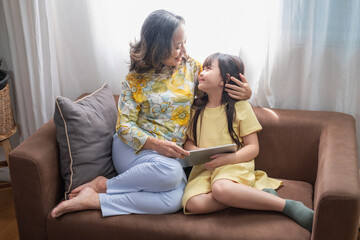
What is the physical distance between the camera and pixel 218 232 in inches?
65.2

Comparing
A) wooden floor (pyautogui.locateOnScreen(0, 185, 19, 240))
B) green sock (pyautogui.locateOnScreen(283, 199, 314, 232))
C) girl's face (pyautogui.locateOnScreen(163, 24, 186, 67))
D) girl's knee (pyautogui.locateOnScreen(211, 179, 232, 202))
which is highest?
girl's face (pyautogui.locateOnScreen(163, 24, 186, 67))

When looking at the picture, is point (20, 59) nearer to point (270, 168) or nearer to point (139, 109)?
point (139, 109)

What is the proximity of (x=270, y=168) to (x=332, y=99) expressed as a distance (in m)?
0.51

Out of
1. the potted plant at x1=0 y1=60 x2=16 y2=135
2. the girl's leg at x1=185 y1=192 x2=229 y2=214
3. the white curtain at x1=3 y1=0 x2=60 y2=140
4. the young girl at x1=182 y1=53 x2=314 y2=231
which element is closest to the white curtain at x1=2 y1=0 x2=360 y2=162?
the white curtain at x1=3 y1=0 x2=60 y2=140

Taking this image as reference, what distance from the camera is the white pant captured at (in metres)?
1.79

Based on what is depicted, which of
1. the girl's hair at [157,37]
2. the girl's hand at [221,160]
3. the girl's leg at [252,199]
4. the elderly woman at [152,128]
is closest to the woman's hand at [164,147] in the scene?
the elderly woman at [152,128]

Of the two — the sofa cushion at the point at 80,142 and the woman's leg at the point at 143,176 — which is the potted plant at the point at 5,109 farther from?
the woman's leg at the point at 143,176

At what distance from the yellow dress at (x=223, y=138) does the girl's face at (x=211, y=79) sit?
0.36 feet

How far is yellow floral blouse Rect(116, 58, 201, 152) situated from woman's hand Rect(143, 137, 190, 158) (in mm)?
64

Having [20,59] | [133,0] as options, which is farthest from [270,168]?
[20,59]

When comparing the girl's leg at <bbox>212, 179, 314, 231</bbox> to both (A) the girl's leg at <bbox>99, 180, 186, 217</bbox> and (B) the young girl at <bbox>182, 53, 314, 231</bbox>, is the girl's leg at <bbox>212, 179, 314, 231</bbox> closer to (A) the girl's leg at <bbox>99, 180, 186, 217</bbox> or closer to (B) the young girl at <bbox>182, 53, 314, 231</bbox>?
(B) the young girl at <bbox>182, 53, 314, 231</bbox>

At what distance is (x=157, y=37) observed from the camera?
1902 millimetres

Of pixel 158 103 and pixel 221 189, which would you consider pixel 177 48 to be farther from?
pixel 221 189

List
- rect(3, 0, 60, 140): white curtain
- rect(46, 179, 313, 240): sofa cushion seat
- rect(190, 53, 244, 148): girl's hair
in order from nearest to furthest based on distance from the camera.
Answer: rect(46, 179, 313, 240): sofa cushion seat < rect(190, 53, 244, 148): girl's hair < rect(3, 0, 60, 140): white curtain
